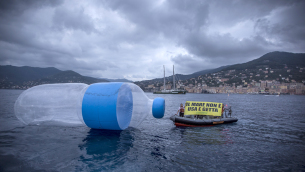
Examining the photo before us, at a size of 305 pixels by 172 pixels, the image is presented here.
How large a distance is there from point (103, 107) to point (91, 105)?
631mm

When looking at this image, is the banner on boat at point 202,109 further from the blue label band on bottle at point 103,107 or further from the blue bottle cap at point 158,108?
the blue label band on bottle at point 103,107

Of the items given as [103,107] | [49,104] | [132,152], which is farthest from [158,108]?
[49,104]

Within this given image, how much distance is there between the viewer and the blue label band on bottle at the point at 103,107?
755cm

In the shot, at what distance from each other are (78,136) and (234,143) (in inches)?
368

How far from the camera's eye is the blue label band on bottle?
755 cm

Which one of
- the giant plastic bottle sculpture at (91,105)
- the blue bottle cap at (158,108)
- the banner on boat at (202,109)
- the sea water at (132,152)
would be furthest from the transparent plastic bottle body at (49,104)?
the banner on boat at (202,109)

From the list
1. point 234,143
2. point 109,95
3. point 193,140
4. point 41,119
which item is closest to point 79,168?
point 109,95

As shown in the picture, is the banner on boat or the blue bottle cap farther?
the banner on boat

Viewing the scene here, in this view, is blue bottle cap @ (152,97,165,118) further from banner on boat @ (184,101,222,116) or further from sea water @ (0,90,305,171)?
banner on boat @ (184,101,222,116)

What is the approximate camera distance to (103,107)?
7547 mm

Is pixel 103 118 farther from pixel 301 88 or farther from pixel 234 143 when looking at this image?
pixel 301 88

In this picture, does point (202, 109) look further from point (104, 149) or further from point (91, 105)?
point (91, 105)

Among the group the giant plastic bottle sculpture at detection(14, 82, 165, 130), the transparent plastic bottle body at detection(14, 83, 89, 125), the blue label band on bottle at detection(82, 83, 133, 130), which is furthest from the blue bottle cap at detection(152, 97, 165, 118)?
the transparent plastic bottle body at detection(14, 83, 89, 125)

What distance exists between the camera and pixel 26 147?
25.1 ft
